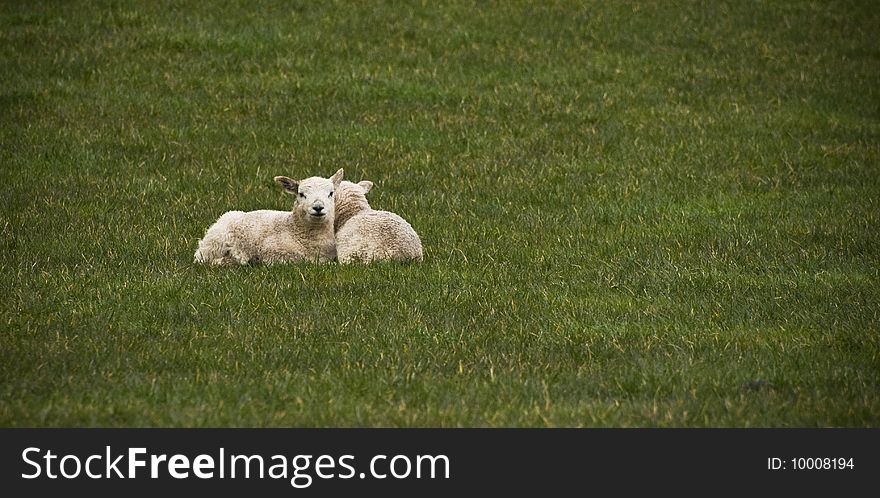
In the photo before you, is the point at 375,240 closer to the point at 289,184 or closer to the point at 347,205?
the point at 347,205

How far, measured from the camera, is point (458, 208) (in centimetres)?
1531

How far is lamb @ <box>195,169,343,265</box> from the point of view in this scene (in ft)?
38.4

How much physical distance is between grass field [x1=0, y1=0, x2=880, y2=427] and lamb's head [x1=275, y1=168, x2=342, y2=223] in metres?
0.56

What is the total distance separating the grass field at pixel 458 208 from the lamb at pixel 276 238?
1.12ft

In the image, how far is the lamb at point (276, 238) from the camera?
461 inches

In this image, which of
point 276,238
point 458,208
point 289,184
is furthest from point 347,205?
point 458,208

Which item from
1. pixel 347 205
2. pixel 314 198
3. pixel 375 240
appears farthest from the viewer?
pixel 347 205

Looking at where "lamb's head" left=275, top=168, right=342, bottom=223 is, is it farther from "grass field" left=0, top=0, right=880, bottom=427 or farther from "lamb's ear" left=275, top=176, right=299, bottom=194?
"grass field" left=0, top=0, right=880, bottom=427

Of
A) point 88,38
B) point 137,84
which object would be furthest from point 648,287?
point 88,38

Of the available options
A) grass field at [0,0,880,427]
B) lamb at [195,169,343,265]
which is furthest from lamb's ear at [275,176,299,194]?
grass field at [0,0,880,427]

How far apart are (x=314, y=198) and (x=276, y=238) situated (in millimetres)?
694

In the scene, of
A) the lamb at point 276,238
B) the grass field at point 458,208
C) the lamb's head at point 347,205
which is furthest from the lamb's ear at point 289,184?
the grass field at point 458,208

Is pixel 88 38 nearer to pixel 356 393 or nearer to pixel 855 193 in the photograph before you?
pixel 855 193

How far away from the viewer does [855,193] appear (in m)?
16.5
